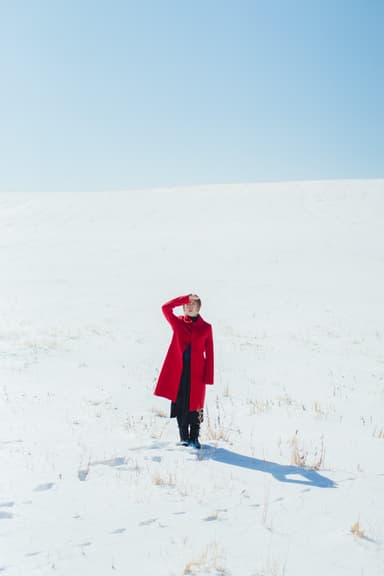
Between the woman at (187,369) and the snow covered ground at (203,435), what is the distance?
1.56 feet

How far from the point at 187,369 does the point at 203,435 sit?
122 centimetres

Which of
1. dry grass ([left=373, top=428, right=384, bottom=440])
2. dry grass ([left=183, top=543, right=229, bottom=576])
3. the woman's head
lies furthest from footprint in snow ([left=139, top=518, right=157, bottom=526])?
dry grass ([left=373, top=428, right=384, bottom=440])

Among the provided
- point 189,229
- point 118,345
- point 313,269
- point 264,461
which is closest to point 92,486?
point 264,461

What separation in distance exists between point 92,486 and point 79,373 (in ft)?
18.2

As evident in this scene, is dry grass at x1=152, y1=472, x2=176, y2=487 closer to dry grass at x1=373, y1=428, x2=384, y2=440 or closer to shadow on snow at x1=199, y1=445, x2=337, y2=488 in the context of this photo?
shadow on snow at x1=199, y1=445, x2=337, y2=488

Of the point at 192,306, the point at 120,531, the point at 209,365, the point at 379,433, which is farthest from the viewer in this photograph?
the point at 379,433

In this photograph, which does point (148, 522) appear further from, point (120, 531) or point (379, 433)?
point (379, 433)

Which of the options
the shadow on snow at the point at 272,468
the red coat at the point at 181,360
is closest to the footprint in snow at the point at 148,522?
the shadow on snow at the point at 272,468

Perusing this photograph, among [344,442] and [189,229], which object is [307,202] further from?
[344,442]

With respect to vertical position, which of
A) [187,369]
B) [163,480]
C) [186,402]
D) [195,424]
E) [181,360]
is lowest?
[163,480]

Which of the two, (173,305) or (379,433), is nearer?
(173,305)

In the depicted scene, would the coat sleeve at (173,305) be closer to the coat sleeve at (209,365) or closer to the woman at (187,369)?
the woman at (187,369)

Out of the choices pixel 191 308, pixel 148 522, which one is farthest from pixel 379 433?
pixel 148 522

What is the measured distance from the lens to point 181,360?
529cm
